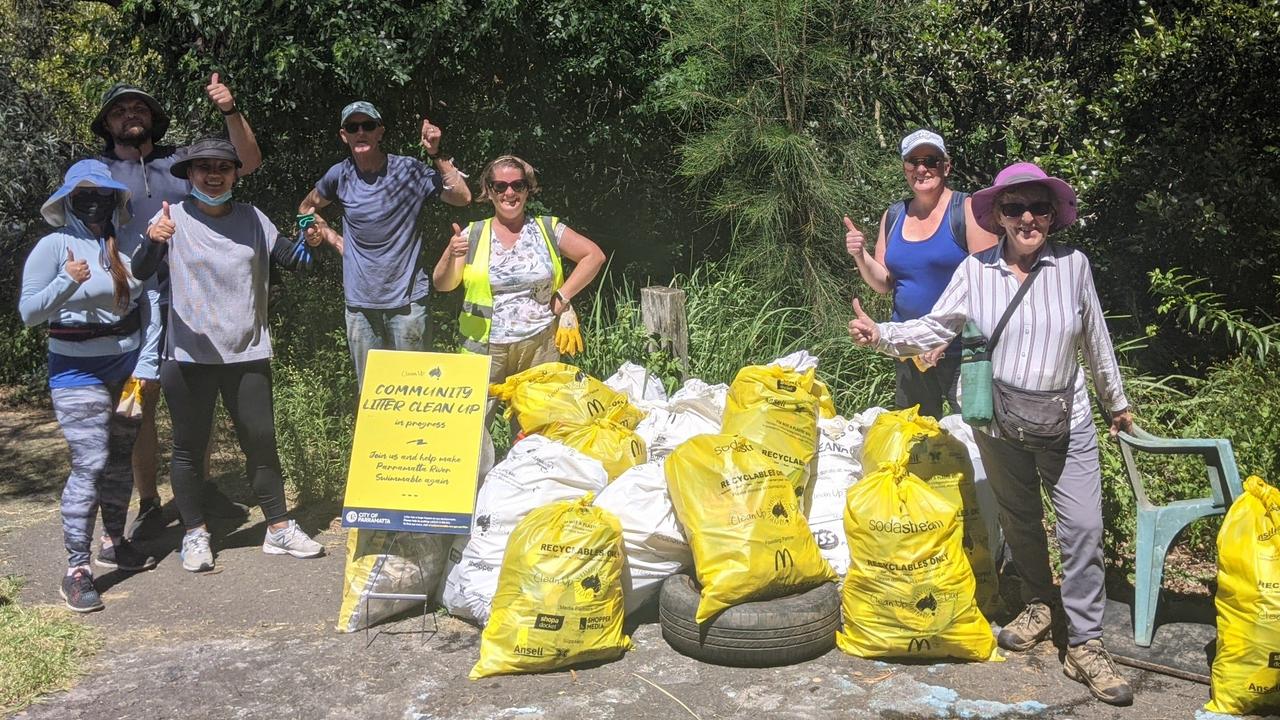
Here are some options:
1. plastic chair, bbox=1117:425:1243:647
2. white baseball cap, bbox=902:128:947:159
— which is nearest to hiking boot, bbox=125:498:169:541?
white baseball cap, bbox=902:128:947:159

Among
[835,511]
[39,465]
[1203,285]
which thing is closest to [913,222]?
[835,511]

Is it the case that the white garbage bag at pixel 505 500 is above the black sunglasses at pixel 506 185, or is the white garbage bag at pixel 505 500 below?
below

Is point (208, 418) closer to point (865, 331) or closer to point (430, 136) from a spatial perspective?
point (430, 136)

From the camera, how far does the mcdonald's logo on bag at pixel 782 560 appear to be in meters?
4.22

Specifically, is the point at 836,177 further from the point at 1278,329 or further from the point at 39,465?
the point at 39,465

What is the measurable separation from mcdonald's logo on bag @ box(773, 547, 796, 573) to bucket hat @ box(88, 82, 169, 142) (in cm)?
376

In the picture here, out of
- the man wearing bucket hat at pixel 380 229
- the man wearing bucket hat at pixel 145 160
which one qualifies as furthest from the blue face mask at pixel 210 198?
the man wearing bucket hat at pixel 380 229

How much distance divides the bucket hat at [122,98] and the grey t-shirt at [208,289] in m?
0.71

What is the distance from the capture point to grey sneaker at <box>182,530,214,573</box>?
5453 millimetres

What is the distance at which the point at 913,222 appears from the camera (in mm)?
4820

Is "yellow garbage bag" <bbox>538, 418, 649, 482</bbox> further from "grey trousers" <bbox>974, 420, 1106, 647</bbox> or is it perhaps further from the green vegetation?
the green vegetation

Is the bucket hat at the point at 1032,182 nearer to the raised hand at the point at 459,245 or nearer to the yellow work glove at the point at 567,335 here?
the yellow work glove at the point at 567,335

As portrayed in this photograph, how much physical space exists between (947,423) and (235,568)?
11.4ft

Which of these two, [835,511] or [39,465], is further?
[39,465]
